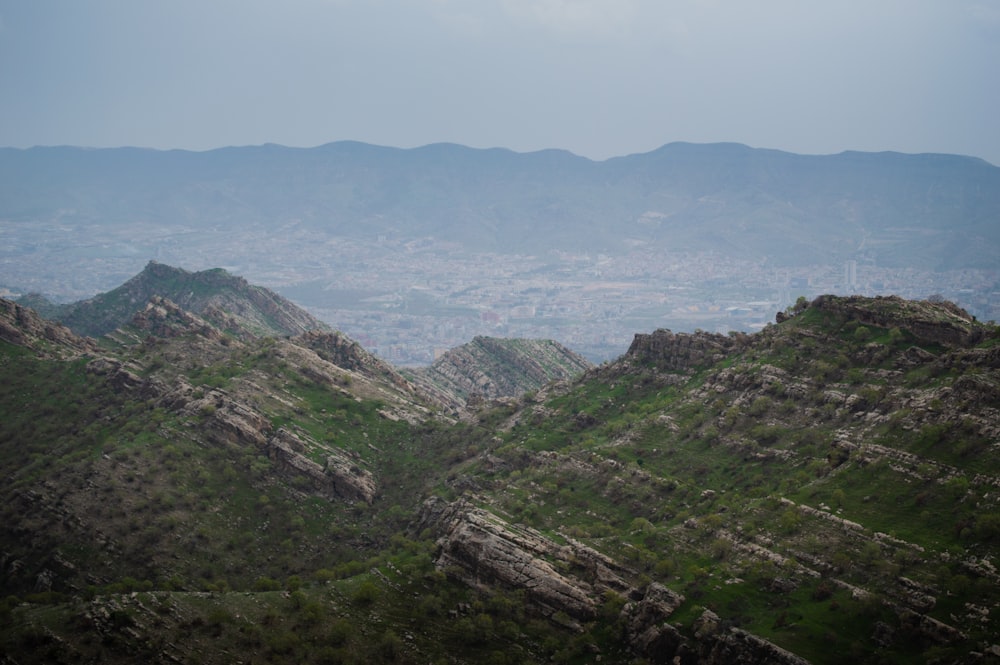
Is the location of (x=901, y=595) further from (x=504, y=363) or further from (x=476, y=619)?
(x=504, y=363)

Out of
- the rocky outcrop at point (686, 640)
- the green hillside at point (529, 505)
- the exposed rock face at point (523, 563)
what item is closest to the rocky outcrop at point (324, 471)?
the green hillside at point (529, 505)

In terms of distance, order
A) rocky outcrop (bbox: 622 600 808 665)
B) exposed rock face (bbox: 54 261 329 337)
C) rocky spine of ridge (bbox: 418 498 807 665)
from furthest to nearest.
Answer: exposed rock face (bbox: 54 261 329 337) → rocky spine of ridge (bbox: 418 498 807 665) → rocky outcrop (bbox: 622 600 808 665)

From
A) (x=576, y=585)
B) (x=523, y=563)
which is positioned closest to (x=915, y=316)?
(x=576, y=585)

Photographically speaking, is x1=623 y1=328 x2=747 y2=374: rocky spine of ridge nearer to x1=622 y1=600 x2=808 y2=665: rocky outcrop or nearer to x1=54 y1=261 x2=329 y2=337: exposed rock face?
Result: x1=622 y1=600 x2=808 y2=665: rocky outcrop

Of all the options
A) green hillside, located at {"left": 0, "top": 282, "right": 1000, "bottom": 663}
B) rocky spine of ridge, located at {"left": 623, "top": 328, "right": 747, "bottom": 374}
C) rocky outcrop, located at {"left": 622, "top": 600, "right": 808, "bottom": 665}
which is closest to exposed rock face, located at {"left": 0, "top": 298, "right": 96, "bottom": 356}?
green hillside, located at {"left": 0, "top": 282, "right": 1000, "bottom": 663}

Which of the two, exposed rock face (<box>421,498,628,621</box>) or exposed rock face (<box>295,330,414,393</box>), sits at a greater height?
exposed rock face (<box>295,330,414,393</box>)

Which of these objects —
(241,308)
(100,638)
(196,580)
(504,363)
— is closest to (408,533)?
(196,580)
